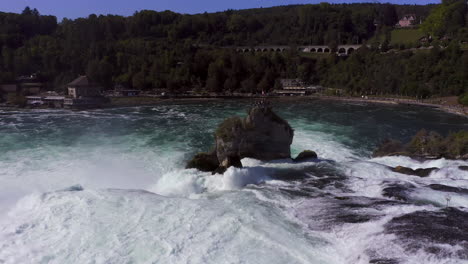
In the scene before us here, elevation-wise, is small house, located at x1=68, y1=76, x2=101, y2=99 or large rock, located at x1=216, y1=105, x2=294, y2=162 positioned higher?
small house, located at x1=68, y1=76, x2=101, y2=99

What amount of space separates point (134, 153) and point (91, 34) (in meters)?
90.6

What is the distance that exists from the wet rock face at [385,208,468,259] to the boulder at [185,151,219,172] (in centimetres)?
1160

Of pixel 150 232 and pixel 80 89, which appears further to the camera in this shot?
pixel 80 89

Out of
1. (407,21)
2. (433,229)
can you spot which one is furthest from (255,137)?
(407,21)

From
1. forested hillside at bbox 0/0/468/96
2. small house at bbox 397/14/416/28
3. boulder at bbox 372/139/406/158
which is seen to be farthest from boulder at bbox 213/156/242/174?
small house at bbox 397/14/416/28

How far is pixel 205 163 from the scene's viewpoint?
77.2 feet

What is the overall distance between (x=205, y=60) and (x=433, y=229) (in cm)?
9017

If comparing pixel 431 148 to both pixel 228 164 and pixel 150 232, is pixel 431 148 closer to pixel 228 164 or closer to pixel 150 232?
pixel 228 164

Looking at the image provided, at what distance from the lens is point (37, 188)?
21.4 metres

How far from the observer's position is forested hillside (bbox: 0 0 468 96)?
3061 inches

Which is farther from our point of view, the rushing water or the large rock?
the large rock

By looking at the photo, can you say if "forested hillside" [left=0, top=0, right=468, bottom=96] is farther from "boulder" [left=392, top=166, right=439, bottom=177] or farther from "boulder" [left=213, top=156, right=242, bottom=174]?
"boulder" [left=213, top=156, right=242, bottom=174]

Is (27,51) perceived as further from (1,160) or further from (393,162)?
(393,162)

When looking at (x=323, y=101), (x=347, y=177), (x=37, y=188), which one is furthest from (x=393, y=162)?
(x=323, y=101)
